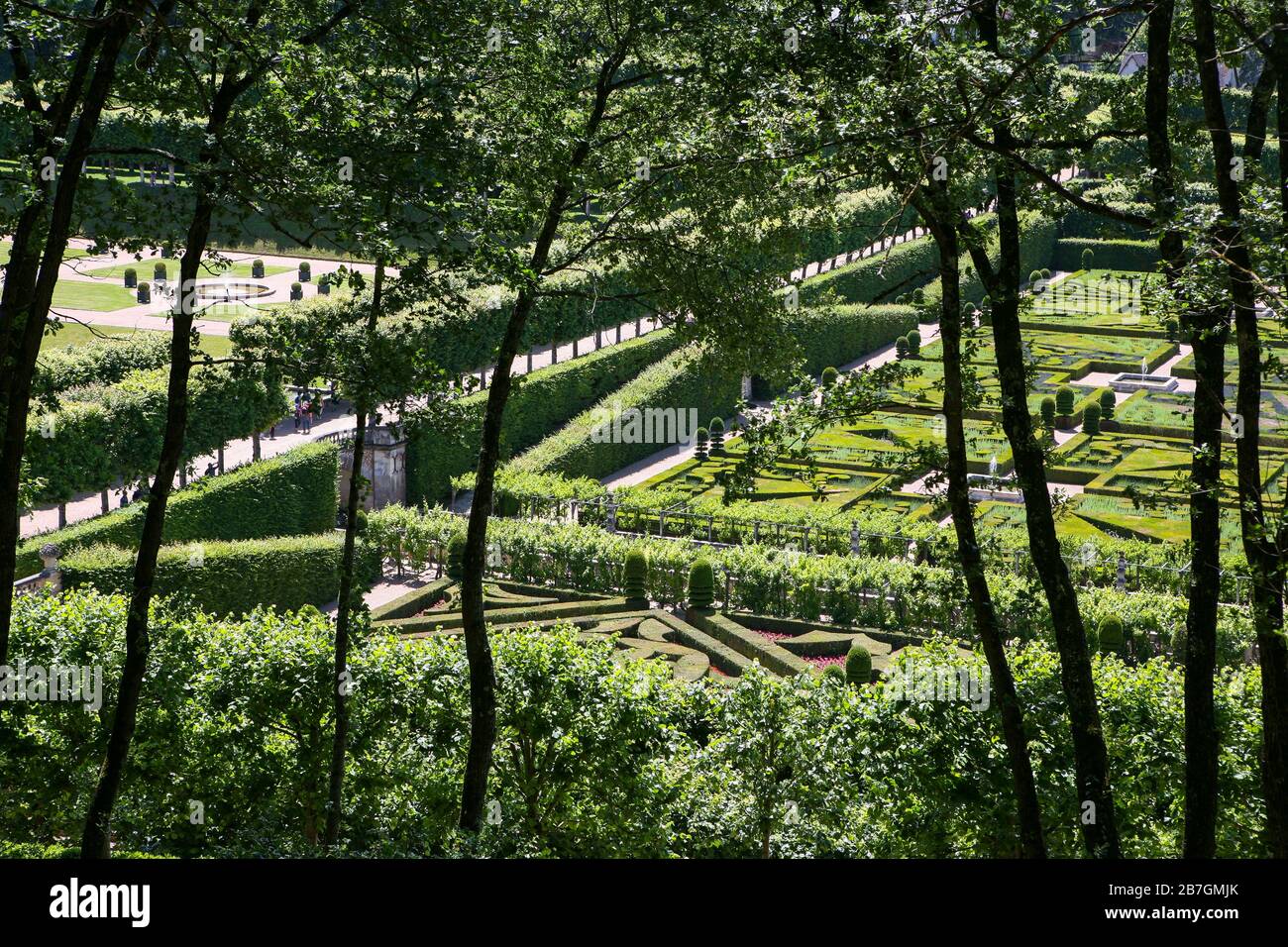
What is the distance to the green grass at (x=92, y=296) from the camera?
46938 millimetres

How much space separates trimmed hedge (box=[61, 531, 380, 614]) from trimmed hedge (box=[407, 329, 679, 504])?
136 inches

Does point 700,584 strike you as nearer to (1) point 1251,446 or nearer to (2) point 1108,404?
(1) point 1251,446

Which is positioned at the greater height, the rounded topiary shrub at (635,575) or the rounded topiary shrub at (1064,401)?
the rounded topiary shrub at (1064,401)

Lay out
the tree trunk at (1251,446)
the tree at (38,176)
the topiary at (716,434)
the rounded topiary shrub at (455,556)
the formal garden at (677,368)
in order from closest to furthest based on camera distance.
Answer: the tree trunk at (1251,446), the tree at (38,176), the formal garden at (677,368), the rounded topiary shrub at (455,556), the topiary at (716,434)

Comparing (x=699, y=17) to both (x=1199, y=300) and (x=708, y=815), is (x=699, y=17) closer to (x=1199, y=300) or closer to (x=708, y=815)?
(x=1199, y=300)

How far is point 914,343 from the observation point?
46375 millimetres

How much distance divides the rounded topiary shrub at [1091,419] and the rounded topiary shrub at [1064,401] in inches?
21.3

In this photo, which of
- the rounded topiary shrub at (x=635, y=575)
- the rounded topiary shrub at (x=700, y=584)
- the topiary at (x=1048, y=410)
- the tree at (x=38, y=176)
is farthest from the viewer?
the topiary at (x=1048, y=410)

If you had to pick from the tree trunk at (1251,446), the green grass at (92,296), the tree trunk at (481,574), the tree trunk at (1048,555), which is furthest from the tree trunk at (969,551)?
the green grass at (92,296)

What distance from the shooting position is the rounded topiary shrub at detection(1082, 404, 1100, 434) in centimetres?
3675

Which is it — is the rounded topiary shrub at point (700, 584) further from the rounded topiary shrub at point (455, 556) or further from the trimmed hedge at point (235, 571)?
the trimmed hedge at point (235, 571)

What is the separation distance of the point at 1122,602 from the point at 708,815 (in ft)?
37.8

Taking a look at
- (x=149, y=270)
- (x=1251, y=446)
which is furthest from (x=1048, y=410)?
(x=149, y=270)
